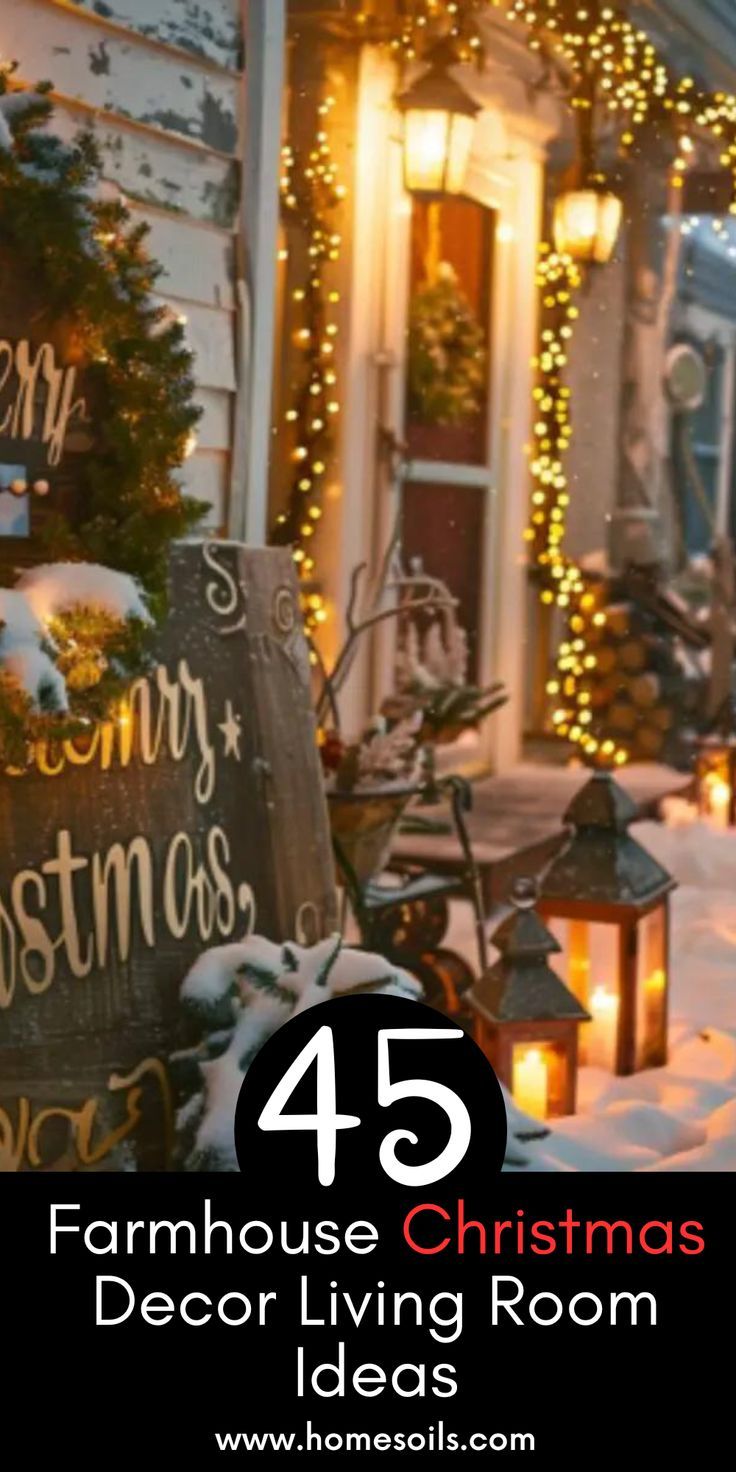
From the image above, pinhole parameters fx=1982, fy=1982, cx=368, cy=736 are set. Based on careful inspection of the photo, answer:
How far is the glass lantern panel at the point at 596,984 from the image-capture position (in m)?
4.25

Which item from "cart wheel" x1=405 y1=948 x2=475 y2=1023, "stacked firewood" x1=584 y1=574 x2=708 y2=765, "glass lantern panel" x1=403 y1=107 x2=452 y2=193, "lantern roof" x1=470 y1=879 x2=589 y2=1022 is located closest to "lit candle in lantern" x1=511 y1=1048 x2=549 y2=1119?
"lantern roof" x1=470 y1=879 x2=589 y2=1022

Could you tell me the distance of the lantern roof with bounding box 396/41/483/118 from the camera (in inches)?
234

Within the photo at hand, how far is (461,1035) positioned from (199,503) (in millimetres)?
949

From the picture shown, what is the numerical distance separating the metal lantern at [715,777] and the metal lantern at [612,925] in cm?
307

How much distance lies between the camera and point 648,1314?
291 cm

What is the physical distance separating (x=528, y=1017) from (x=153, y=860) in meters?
0.88

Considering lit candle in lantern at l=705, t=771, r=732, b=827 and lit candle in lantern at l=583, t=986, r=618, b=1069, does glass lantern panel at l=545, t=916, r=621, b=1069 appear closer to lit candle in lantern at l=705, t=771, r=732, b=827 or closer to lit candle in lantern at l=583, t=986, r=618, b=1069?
lit candle in lantern at l=583, t=986, r=618, b=1069

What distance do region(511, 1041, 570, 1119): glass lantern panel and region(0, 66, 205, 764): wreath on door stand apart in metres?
1.17

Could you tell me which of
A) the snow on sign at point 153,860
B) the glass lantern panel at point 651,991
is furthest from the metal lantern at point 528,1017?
the glass lantern panel at point 651,991

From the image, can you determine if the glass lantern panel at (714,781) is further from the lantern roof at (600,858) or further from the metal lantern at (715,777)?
the lantern roof at (600,858)

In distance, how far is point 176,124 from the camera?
3.65 m

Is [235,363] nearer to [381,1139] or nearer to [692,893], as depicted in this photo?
[381,1139]

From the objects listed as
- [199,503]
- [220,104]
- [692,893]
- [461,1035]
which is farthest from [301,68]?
[461,1035]

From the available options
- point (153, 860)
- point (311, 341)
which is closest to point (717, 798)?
point (311, 341)
